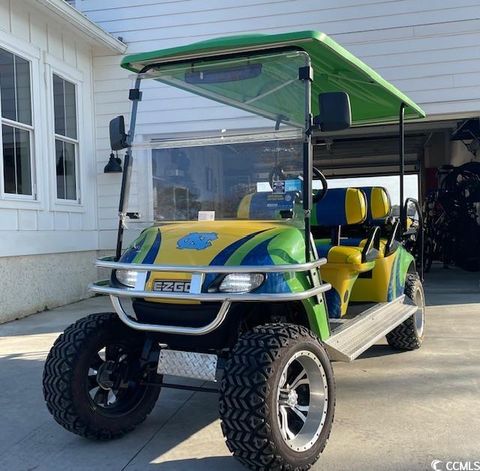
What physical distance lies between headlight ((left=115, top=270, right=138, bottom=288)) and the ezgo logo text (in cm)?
182

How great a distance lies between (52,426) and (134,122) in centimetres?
202

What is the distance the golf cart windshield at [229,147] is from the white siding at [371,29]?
16.9 feet

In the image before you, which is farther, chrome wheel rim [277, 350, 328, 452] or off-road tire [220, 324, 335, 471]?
chrome wheel rim [277, 350, 328, 452]

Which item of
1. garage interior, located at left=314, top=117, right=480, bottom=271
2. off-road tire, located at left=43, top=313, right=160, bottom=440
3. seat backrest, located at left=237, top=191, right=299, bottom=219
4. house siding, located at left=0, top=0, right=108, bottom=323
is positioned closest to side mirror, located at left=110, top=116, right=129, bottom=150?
seat backrest, located at left=237, top=191, right=299, bottom=219

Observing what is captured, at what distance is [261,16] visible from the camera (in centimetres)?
856

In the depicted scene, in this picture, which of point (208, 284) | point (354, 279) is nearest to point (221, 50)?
point (208, 284)

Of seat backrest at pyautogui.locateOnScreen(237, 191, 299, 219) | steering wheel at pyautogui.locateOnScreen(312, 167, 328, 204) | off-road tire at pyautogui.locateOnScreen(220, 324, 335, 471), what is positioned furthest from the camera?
steering wheel at pyautogui.locateOnScreen(312, 167, 328, 204)

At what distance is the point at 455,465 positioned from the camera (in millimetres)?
2859

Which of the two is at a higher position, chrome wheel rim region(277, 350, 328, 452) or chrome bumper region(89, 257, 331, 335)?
chrome bumper region(89, 257, 331, 335)

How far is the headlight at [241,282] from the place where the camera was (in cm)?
284

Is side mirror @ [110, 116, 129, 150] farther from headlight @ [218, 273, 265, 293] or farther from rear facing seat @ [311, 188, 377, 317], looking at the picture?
rear facing seat @ [311, 188, 377, 317]

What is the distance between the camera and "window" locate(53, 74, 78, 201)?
328 inches

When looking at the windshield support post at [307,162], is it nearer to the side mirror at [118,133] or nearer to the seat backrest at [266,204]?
the seat backrest at [266,204]

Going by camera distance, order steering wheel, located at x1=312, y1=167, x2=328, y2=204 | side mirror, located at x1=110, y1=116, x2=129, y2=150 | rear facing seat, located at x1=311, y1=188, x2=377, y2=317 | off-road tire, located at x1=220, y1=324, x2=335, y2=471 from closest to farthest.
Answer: off-road tire, located at x1=220, y1=324, x2=335, y2=471 → side mirror, located at x1=110, y1=116, x2=129, y2=150 → steering wheel, located at x1=312, y1=167, x2=328, y2=204 → rear facing seat, located at x1=311, y1=188, x2=377, y2=317
